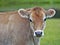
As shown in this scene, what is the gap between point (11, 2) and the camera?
2716 cm

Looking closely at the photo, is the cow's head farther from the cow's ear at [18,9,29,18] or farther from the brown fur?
the brown fur

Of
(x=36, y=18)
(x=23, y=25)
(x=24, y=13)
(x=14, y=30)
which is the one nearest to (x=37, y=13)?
(x=36, y=18)

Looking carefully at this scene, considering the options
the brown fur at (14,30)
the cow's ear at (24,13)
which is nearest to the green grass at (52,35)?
the brown fur at (14,30)

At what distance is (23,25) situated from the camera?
8289mm

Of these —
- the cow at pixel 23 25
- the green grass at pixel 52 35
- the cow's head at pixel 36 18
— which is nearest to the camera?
the cow's head at pixel 36 18

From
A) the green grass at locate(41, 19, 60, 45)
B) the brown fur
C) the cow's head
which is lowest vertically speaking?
the green grass at locate(41, 19, 60, 45)

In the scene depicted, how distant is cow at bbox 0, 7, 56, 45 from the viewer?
26.2ft

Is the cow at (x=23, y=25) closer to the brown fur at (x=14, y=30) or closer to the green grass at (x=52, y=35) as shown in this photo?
the brown fur at (x=14, y=30)

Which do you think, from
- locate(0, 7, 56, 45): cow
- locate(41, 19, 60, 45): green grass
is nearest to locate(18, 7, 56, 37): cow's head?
locate(0, 7, 56, 45): cow

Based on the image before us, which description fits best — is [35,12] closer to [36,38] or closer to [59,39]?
[36,38]

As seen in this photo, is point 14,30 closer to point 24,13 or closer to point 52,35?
point 24,13

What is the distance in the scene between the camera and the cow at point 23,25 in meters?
7.98

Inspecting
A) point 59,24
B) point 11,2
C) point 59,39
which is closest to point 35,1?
point 11,2

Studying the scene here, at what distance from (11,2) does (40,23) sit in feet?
63.5
